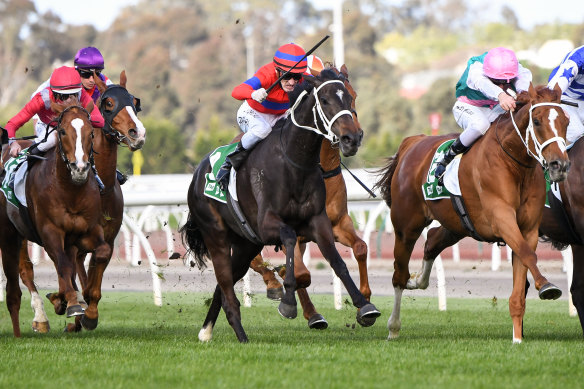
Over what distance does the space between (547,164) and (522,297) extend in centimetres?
86

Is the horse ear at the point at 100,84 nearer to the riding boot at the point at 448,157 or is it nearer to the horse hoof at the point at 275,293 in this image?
the horse hoof at the point at 275,293

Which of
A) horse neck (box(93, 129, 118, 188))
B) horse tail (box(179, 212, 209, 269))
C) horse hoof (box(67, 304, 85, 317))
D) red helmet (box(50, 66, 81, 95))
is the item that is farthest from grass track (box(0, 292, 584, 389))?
red helmet (box(50, 66, 81, 95))

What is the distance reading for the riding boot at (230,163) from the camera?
738 centimetres

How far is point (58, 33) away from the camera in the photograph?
190 ft

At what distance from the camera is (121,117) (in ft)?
26.5

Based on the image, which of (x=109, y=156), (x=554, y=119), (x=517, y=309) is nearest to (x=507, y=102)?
(x=554, y=119)

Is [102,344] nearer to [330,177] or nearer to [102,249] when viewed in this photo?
[102,249]

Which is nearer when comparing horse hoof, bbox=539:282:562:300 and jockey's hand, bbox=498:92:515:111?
horse hoof, bbox=539:282:562:300

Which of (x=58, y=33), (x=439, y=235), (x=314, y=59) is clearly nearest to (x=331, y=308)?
(x=439, y=235)

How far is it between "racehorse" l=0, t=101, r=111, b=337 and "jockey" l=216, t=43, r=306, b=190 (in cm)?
96

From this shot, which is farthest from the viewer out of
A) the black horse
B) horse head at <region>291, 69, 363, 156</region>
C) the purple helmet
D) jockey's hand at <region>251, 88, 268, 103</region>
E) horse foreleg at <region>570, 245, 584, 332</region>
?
the purple helmet

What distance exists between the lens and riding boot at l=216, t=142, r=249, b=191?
291 inches

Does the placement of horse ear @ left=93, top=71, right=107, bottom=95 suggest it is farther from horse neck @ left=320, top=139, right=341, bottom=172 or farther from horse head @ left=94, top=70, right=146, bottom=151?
horse neck @ left=320, top=139, right=341, bottom=172

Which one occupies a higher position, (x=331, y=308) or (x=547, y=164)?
(x=547, y=164)
